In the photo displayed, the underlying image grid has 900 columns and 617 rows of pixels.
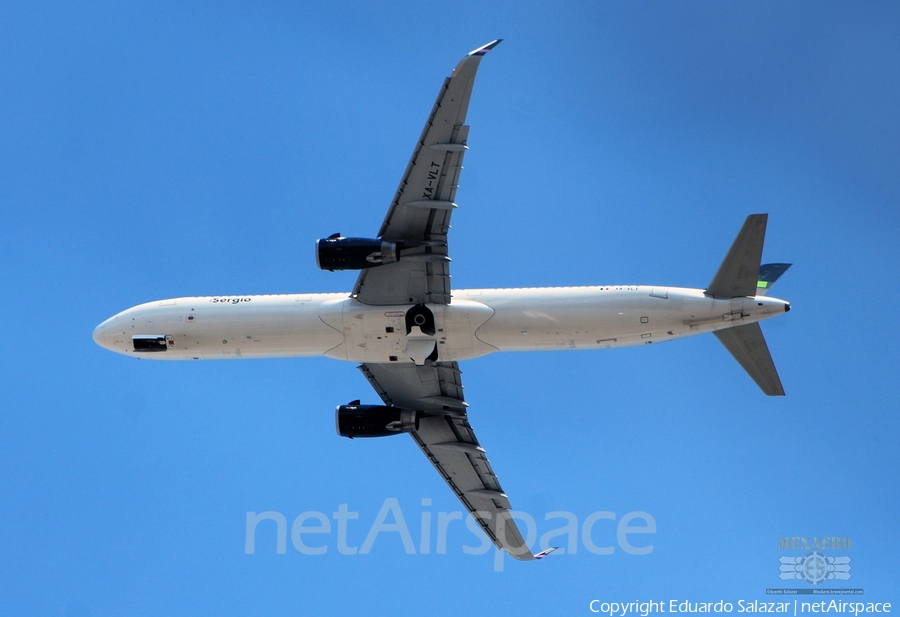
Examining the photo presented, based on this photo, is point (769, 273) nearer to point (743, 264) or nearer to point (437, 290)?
point (743, 264)

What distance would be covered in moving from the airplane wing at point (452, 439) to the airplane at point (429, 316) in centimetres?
7

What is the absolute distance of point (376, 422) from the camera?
48.2 meters

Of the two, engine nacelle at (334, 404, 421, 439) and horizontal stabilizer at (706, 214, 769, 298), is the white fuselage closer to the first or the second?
horizontal stabilizer at (706, 214, 769, 298)

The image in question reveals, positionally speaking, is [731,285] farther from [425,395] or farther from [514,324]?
[425,395]

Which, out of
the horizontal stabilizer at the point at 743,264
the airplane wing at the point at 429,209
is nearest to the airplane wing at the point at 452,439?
the airplane wing at the point at 429,209

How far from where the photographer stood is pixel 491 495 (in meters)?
51.0

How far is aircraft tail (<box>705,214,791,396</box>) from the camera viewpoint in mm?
40875

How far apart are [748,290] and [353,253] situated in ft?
50.6

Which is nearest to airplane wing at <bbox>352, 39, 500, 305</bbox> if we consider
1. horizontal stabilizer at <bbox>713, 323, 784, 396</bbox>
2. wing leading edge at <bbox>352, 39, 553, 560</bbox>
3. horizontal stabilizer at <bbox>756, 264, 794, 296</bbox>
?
wing leading edge at <bbox>352, 39, 553, 560</bbox>

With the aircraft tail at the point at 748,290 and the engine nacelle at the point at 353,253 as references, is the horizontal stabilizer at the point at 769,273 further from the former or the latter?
the engine nacelle at the point at 353,253

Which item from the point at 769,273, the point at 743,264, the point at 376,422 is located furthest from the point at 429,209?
the point at 769,273

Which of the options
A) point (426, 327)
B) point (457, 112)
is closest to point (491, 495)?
point (426, 327)

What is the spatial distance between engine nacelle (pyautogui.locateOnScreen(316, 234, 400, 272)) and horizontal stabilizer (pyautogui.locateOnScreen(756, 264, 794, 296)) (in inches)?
580

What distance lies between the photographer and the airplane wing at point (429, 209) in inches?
1544
